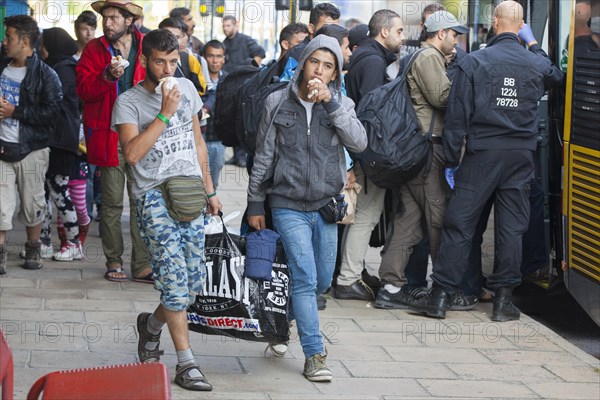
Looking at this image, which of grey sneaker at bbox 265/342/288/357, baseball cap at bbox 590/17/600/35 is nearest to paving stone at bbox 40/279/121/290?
grey sneaker at bbox 265/342/288/357

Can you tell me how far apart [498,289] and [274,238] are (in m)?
2.54

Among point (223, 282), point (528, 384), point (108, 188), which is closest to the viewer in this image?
point (223, 282)

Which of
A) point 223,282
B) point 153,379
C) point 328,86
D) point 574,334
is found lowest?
point 574,334

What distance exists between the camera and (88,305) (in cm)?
764

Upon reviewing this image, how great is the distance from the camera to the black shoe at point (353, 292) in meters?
8.41

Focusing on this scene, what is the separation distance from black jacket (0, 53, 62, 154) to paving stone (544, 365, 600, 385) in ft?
13.7

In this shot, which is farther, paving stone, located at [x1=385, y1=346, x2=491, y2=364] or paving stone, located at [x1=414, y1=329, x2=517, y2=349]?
paving stone, located at [x1=414, y1=329, x2=517, y2=349]

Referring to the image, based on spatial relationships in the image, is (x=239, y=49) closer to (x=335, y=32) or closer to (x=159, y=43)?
(x=335, y=32)

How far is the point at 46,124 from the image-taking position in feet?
28.2

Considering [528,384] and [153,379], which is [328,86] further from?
[153,379]

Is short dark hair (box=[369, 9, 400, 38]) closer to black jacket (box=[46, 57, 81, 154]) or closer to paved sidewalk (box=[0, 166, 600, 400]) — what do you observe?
paved sidewalk (box=[0, 166, 600, 400])

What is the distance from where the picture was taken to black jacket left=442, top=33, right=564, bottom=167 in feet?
25.4

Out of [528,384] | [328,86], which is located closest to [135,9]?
[328,86]

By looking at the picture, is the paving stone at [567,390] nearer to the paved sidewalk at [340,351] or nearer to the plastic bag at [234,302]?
the paved sidewalk at [340,351]
